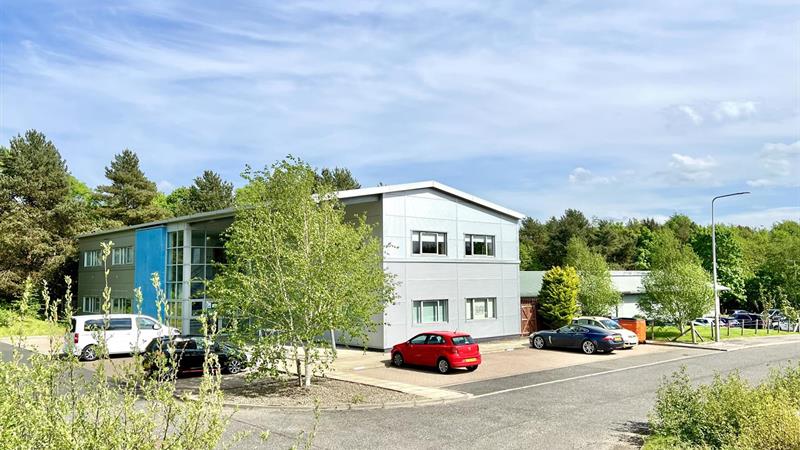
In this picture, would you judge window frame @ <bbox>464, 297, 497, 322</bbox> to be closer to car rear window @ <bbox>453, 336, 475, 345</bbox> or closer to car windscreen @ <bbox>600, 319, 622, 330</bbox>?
car windscreen @ <bbox>600, 319, 622, 330</bbox>

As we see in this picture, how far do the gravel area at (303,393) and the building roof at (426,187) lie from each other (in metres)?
7.85

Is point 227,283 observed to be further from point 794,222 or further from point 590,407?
point 794,222

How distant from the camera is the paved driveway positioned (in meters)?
19.5

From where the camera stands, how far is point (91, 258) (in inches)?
1706

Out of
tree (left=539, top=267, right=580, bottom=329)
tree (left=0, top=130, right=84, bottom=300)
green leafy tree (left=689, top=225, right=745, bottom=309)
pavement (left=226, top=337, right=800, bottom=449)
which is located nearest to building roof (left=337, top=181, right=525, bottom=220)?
tree (left=539, top=267, right=580, bottom=329)

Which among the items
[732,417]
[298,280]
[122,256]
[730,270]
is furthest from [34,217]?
[730,270]

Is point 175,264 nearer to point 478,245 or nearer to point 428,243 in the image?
point 428,243

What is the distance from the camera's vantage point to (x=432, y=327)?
28.2 m

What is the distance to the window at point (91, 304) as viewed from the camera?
136 ft

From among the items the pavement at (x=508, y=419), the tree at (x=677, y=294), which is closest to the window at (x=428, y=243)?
the pavement at (x=508, y=419)

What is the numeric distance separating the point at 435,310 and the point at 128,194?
41685mm

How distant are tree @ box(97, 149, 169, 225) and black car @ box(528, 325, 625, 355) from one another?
1679 inches

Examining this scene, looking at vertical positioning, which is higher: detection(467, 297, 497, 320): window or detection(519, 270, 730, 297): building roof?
detection(519, 270, 730, 297): building roof

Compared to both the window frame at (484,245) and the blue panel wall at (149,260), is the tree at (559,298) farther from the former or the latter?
the blue panel wall at (149,260)
